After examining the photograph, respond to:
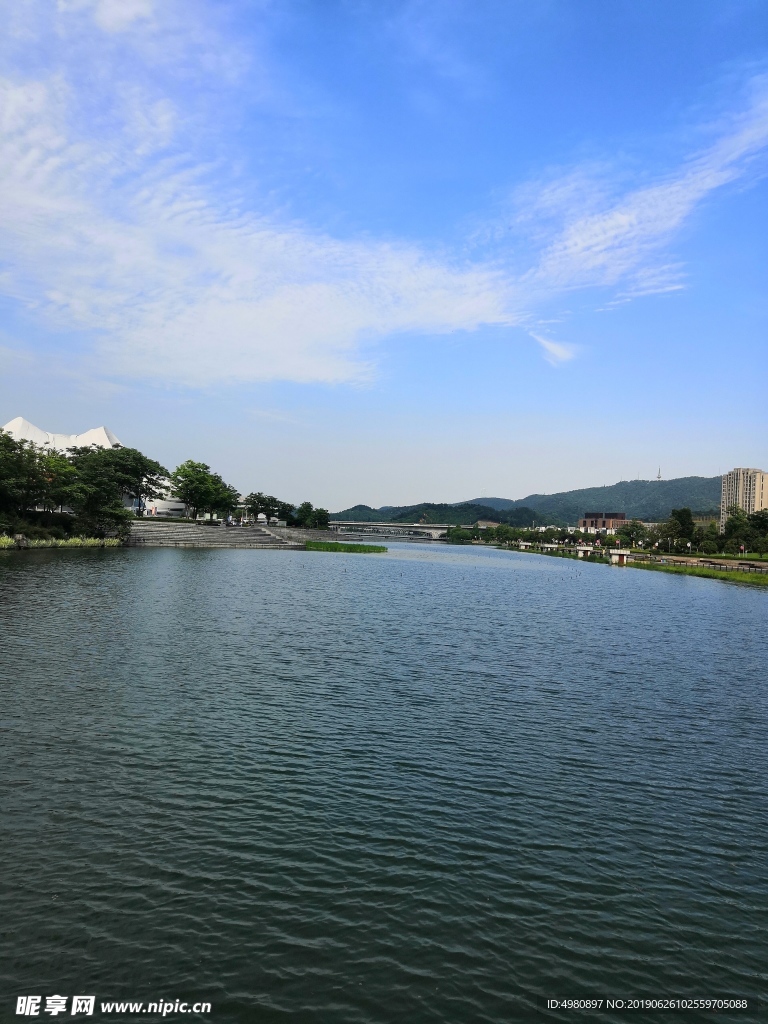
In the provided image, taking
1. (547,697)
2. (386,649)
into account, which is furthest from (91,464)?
(547,697)

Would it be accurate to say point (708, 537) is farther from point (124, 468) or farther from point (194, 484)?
point (124, 468)

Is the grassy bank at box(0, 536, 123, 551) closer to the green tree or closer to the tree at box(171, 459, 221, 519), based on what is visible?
the tree at box(171, 459, 221, 519)

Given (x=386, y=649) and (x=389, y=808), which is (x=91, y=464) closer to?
(x=386, y=649)

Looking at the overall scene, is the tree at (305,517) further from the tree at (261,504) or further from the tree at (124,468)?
the tree at (124,468)

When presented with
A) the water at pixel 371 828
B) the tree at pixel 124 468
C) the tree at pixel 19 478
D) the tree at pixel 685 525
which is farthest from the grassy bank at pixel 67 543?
the tree at pixel 685 525

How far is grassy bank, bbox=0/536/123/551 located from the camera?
61.2 m

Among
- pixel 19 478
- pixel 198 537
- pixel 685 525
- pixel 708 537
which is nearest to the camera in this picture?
pixel 19 478

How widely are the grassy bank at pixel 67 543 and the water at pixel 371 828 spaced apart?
135 ft

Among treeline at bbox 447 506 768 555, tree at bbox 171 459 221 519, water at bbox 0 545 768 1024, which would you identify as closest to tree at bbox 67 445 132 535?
tree at bbox 171 459 221 519

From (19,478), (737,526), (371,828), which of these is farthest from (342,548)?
(371,828)

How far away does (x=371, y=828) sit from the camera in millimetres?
11023

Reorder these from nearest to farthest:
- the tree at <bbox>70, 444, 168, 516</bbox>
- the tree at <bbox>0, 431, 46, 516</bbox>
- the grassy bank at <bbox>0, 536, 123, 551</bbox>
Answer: the tree at <bbox>0, 431, 46, 516</bbox>
the grassy bank at <bbox>0, 536, 123, 551</bbox>
the tree at <bbox>70, 444, 168, 516</bbox>

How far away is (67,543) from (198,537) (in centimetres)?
2253

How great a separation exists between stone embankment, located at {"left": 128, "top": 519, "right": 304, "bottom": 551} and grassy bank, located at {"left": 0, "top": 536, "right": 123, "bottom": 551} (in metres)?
4.31
